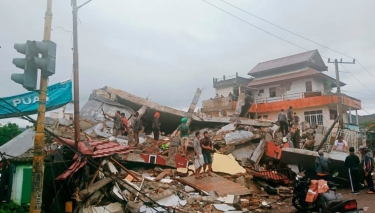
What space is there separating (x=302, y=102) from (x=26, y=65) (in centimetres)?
2701

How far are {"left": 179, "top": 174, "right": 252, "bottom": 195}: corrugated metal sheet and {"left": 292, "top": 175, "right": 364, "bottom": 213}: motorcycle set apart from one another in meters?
1.70

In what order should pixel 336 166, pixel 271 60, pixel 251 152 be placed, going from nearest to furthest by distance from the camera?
pixel 336 166 → pixel 251 152 → pixel 271 60

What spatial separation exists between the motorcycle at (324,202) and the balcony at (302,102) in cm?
2112

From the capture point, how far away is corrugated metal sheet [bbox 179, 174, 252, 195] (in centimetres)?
860

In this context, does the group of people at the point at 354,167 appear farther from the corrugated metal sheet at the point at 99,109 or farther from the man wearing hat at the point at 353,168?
the corrugated metal sheet at the point at 99,109

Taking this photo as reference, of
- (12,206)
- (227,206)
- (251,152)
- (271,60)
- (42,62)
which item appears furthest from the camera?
(271,60)

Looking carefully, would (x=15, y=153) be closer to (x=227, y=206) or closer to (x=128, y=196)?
(x=128, y=196)

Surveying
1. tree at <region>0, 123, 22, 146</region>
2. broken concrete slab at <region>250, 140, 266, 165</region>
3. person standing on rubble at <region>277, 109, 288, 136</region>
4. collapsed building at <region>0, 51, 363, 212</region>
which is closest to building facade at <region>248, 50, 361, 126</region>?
collapsed building at <region>0, 51, 363, 212</region>

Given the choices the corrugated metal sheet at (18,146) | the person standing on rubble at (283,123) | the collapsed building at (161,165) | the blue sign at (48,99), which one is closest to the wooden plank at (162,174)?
the collapsed building at (161,165)

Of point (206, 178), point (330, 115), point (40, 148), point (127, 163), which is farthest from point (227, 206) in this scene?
point (330, 115)

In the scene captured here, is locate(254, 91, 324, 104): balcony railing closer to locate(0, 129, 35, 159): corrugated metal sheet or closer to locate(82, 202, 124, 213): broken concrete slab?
locate(0, 129, 35, 159): corrugated metal sheet

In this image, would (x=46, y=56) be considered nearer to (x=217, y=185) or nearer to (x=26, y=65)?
(x=26, y=65)

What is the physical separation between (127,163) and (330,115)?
23.8 metres

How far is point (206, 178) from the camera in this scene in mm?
9461
